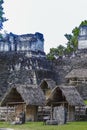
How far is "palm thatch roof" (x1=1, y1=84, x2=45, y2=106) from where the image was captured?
32.4 metres

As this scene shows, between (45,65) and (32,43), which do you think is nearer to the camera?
(45,65)

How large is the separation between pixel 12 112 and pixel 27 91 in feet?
6.81

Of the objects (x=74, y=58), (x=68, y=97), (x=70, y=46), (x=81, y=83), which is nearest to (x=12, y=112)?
(x=68, y=97)

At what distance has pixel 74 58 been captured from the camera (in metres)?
51.4

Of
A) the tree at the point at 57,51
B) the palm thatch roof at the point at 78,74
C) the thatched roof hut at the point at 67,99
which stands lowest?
the thatched roof hut at the point at 67,99

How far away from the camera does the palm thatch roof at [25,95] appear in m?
32.4

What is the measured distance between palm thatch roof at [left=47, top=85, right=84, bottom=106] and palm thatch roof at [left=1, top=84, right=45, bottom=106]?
0.79 m

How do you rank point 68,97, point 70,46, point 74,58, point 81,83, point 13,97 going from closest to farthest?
point 68,97 → point 13,97 → point 81,83 → point 74,58 → point 70,46

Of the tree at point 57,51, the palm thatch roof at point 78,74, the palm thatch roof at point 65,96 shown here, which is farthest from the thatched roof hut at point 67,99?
the tree at point 57,51

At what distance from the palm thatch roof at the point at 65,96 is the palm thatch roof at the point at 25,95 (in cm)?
79

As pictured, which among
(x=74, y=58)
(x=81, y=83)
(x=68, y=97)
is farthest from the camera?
(x=74, y=58)

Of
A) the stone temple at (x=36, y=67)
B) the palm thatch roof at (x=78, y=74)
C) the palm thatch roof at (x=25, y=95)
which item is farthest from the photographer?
the palm thatch roof at (x=78, y=74)

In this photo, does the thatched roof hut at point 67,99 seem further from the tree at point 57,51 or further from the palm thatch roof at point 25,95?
the tree at point 57,51

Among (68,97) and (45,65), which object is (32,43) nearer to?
(45,65)
